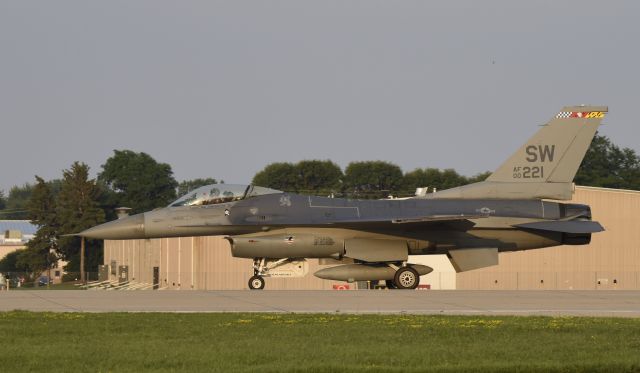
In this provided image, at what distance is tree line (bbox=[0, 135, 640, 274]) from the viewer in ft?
294

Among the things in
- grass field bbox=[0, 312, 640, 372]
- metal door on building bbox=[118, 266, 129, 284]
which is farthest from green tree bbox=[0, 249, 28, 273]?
grass field bbox=[0, 312, 640, 372]

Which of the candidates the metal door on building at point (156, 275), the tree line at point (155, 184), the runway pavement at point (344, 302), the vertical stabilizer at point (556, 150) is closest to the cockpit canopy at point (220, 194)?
the runway pavement at point (344, 302)

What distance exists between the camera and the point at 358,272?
2598cm

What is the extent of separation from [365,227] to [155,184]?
77.5 metres

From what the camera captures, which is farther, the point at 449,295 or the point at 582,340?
the point at 449,295

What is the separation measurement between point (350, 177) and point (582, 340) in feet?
275

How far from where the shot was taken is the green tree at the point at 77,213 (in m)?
86.4

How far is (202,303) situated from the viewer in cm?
2080

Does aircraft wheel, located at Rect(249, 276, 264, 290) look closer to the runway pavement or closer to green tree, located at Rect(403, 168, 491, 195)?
the runway pavement

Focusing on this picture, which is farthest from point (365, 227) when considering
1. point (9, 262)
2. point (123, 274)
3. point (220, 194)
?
point (9, 262)

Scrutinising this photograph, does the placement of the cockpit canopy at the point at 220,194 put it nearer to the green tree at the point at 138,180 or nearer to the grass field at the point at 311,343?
the grass field at the point at 311,343

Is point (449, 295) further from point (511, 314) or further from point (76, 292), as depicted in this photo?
point (76, 292)

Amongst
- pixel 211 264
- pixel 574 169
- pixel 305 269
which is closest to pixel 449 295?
pixel 305 269

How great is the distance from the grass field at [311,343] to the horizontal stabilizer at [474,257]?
9.62m
